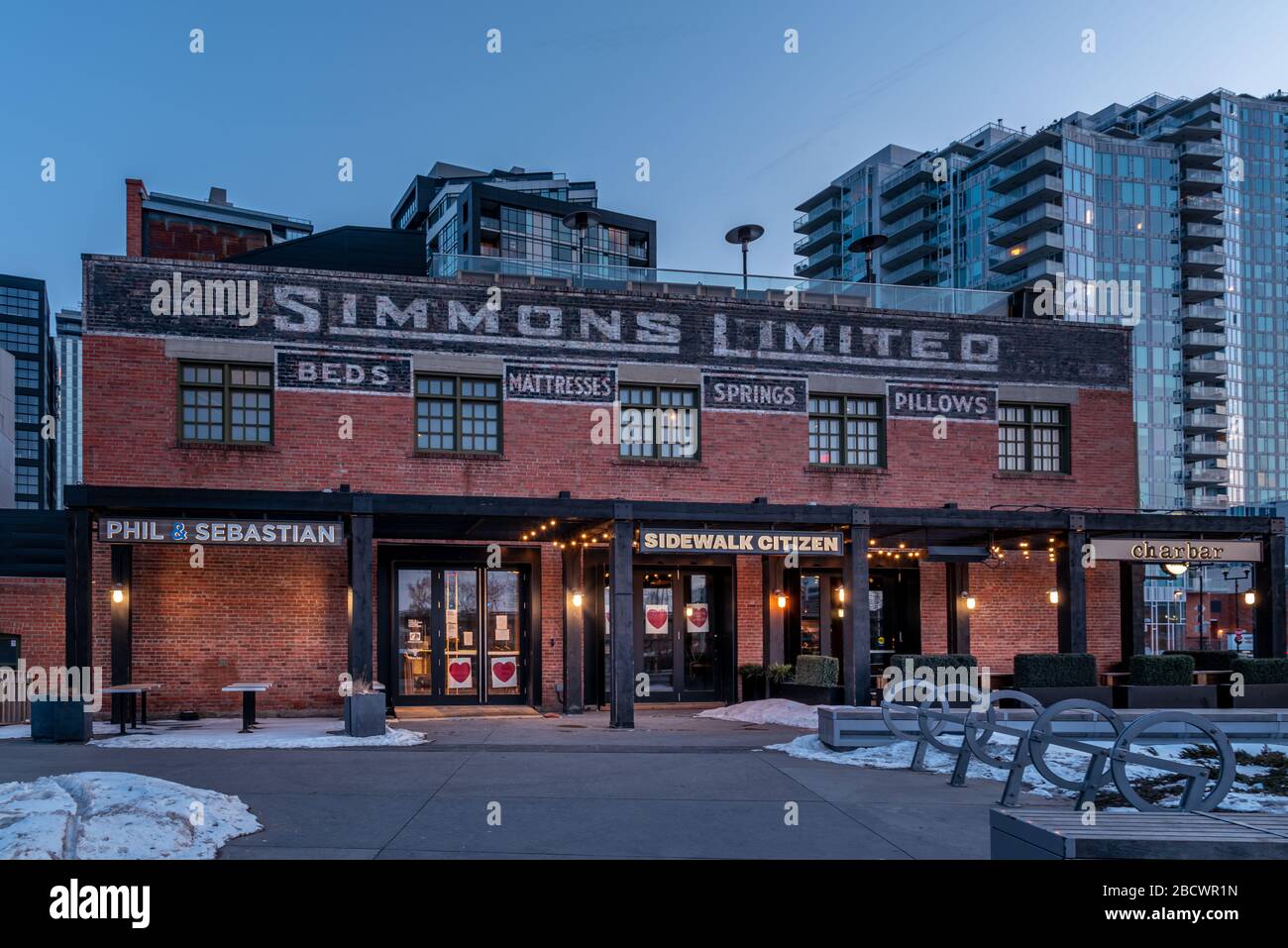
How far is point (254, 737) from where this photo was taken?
15945 mm

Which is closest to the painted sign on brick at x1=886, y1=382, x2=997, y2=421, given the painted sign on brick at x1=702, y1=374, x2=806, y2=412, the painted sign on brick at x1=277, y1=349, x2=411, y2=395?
the painted sign on brick at x1=702, y1=374, x2=806, y2=412

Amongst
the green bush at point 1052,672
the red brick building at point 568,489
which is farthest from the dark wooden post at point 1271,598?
the green bush at point 1052,672

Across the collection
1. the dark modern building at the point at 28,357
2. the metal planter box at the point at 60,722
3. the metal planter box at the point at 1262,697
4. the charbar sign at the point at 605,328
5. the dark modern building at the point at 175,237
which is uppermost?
the dark modern building at the point at 28,357

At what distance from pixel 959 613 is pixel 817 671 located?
17.4ft

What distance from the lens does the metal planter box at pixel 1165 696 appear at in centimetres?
1911

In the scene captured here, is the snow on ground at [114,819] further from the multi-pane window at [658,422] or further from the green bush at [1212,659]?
the green bush at [1212,659]

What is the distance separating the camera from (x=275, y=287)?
66.1 ft

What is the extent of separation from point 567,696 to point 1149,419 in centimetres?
9981

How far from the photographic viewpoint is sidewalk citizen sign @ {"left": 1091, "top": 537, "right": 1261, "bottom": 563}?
20.4 metres

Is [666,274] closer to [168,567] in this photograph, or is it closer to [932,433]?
[932,433]

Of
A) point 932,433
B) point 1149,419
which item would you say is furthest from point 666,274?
point 1149,419

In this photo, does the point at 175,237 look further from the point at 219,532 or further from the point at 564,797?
the point at 564,797

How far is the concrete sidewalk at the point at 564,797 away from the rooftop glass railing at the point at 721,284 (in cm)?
1099

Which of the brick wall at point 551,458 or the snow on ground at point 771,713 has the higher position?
the brick wall at point 551,458
